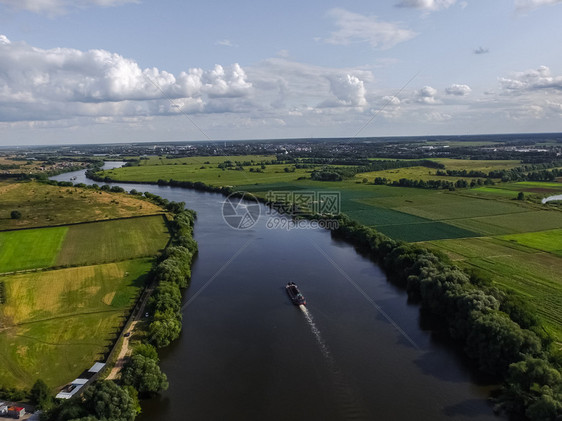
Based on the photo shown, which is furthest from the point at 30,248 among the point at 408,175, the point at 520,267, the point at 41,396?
the point at 408,175

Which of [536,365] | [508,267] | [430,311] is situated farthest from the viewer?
[508,267]

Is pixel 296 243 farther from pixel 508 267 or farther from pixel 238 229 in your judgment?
pixel 508 267

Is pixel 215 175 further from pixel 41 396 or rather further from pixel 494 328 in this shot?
pixel 494 328

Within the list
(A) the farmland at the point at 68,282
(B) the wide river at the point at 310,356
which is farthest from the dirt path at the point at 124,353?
(B) the wide river at the point at 310,356

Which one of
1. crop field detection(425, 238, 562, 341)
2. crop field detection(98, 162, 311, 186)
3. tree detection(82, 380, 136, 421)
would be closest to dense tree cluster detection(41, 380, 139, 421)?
tree detection(82, 380, 136, 421)

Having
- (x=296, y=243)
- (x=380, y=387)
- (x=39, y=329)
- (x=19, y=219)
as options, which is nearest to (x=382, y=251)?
(x=296, y=243)

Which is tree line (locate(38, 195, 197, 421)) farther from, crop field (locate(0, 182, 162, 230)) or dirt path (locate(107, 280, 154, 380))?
crop field (locate(0, 182, 162, 230))
